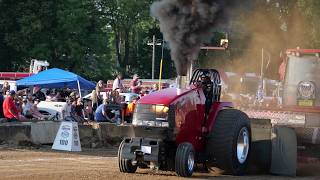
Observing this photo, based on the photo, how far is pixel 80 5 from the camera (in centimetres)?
5256

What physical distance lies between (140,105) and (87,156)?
3.94 m

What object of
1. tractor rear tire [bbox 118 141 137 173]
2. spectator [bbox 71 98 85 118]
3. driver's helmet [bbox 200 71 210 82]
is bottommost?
tractor rear tire [bbox 118 141 137 173]

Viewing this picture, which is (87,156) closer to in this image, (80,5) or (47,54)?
(47,54)

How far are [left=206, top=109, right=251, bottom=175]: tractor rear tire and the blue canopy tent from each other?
1458 centimetres

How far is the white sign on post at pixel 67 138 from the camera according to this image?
15.6 meters

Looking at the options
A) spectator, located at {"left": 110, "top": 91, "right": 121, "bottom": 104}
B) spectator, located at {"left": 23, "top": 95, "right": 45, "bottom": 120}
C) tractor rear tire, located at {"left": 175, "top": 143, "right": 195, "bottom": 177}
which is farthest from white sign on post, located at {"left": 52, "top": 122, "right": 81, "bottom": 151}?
tractor rear tire, located at {"left": 175, "top": 143, "right": 195, "bottom": 177}

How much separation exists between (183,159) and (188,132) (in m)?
0.65

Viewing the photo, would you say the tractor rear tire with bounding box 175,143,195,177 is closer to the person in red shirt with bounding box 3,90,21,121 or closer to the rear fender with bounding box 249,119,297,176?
the rear fender with bounding box 249,119,297,176

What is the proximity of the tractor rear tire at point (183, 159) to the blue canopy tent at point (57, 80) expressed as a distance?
15270 mm

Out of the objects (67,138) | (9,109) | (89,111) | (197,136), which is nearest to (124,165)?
(197,136)

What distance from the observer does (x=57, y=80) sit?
2567cm

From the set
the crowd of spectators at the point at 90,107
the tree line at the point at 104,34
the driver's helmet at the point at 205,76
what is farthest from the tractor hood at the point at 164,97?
the tree line at the point at 104,34

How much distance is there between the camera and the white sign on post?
15578 millimetres

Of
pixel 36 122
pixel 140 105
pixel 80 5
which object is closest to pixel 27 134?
pixel 36 122
